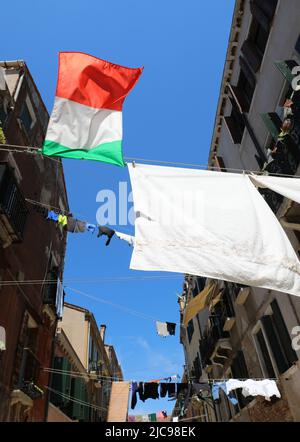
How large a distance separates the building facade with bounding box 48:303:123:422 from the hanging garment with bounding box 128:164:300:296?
38.4 feet

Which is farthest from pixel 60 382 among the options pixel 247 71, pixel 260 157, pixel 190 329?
pixel 247 71

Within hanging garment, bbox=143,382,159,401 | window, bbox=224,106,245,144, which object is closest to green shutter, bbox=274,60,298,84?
window, bbox=224,106,245,144

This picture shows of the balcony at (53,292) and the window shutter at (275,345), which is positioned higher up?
the balcony at (53,292)

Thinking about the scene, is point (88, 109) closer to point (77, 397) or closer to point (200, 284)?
point (200, 284)

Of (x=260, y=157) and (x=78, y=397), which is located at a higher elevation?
(x=260, y=157)

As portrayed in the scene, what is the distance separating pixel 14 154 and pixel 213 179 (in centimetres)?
859

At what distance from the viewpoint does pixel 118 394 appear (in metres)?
13.3

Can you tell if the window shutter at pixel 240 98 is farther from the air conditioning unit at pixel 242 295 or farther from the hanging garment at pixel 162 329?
the hanging garment at pixel 162 329

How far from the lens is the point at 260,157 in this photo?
12.2 metres

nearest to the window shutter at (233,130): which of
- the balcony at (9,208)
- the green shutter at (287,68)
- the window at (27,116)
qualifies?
the green shutter at (287,68)

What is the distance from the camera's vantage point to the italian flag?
6.29m

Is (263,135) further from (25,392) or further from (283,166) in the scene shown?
(25,392)

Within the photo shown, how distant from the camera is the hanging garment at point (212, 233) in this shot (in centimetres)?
476

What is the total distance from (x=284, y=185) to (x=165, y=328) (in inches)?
539
